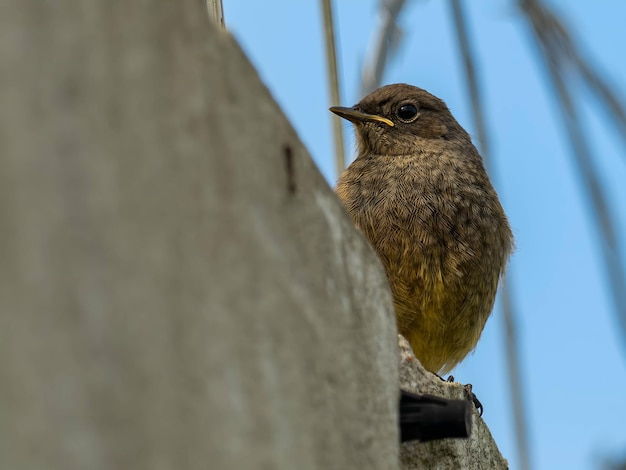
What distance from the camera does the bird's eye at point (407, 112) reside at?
489 centimetres

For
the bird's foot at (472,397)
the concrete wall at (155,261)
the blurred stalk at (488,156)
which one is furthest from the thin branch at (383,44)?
the concrete wall at (155,261)

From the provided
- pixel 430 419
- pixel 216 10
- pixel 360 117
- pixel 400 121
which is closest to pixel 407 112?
pixel 400 121

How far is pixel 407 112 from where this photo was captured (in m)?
4.93

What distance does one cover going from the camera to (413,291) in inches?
152

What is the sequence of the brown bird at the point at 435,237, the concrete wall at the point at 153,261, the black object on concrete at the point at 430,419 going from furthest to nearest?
the brown bird at the point at 435,237 → the black object on concrete at the point at 430,419 → the concrete wall at the point at 153,261

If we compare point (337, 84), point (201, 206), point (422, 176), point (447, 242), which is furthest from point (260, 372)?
point (422, 176)

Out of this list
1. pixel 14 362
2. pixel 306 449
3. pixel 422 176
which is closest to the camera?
pixel 14 362

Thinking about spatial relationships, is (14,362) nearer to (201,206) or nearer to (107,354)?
(107,354)

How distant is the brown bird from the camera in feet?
12.5

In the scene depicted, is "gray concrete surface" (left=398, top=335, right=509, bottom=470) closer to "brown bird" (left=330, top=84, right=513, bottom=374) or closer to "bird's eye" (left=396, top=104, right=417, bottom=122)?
"brown bird" (left=330, top=84, right=513, bottom=374)

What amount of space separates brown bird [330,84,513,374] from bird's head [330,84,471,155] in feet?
0.56

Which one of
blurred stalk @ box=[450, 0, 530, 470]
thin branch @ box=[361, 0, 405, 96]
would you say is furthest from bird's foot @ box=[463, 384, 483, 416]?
thin branch @ box=[361, 0, 405, 96]

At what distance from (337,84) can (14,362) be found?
2438 millimetres

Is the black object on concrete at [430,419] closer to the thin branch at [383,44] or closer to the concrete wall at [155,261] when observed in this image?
the concrete wall at [155,261]
